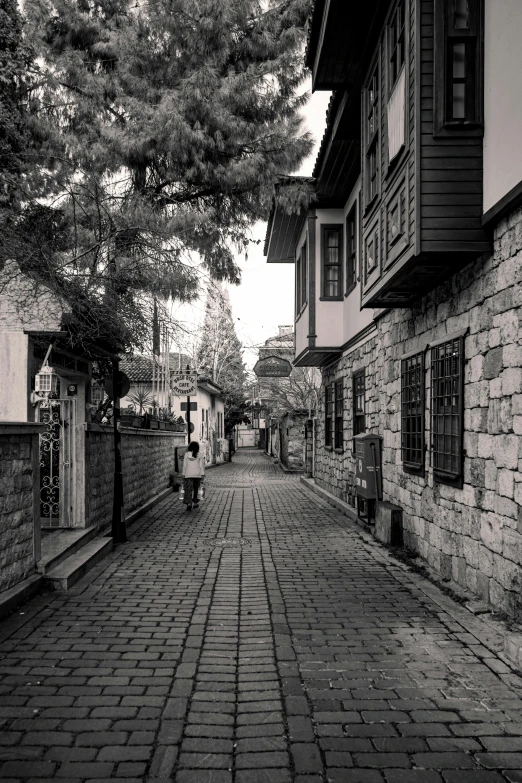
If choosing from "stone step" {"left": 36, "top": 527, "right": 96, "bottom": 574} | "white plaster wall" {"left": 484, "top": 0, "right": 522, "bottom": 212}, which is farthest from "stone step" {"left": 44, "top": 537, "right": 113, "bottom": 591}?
"white plaster wall" {"left": 484, "top": 0, "right": 522, "bottom": 212}

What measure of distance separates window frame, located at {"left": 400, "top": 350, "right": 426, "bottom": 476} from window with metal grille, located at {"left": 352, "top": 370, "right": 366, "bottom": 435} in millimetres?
3260

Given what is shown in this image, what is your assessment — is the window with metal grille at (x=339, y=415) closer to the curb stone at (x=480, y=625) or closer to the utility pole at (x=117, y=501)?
the utility pole at (x=117, y=501)

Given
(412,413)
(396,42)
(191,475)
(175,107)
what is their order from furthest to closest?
(191,475)
(175,107)
(412,413)
(396,42)

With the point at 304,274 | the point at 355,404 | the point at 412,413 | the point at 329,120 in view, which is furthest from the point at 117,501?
the point at 304,274

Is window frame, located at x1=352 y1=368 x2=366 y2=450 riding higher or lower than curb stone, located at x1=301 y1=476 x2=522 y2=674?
higher

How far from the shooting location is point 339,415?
16125 millimetres

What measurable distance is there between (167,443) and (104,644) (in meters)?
14.3

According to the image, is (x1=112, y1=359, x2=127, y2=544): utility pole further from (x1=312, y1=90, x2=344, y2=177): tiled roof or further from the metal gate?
(x1=312, y1=90, x2=344, y2=177): tiled roof

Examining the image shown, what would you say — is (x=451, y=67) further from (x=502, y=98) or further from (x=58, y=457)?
(x=58, y=457)

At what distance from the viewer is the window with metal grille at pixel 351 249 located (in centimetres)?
1407

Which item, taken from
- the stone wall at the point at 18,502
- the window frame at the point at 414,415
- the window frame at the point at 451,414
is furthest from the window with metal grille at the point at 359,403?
the stone wall at the point at 18,502

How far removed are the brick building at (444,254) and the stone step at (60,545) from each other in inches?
175

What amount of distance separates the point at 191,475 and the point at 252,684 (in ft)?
33.2

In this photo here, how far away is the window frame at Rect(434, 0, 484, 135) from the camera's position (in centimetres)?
656
